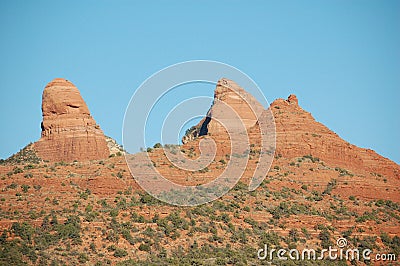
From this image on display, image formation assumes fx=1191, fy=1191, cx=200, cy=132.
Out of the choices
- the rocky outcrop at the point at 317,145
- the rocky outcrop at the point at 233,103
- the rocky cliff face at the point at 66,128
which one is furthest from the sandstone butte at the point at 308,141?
the rocky cliff face at the point at 66,128

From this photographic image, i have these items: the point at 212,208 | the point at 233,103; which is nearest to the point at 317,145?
the point at 233,103

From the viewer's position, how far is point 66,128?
125 meters

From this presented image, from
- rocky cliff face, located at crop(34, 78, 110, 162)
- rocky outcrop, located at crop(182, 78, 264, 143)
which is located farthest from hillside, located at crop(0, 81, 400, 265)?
rocky outcrop, located at crop(182, 78, 264, 143)

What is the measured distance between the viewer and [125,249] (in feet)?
310

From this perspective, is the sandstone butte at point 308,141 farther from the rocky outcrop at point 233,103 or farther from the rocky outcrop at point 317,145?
the rocky outcrop at point 233,103

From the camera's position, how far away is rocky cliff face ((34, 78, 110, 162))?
406 feet

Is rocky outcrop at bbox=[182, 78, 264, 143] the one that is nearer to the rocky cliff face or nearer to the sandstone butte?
the sandstone butte

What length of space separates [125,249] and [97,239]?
2.42m

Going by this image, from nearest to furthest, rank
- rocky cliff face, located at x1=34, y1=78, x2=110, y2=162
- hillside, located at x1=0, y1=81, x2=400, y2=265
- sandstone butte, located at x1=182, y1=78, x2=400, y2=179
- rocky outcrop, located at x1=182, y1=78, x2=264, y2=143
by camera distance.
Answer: hillside, located at x1=0, y1=81, x2=400, y2=265 < sandstone butte, located at x1=182, y1=78, x2=400, y2=179 < rocky cliff face, located at x1=34, y1=78, x2=110, y2=162 < rocky outcrop, located at x1=182, y1=78, x2=264, y2=143

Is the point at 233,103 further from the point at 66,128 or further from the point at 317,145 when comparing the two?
the point at 66,128

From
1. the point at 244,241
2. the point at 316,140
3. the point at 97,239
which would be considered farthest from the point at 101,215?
the point at 316,140

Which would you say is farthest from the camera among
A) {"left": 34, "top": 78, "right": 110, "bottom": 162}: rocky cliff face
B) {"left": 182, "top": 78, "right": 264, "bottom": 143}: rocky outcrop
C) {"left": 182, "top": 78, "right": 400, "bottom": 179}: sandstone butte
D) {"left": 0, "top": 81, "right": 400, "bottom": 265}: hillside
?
{"left": 182, "top": 78, "right": 264, "bottom": 143}: rocky outcrop

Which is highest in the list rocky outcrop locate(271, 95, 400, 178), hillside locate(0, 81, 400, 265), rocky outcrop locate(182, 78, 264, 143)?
rocky outcrop locate(182, 78, 264, 143)

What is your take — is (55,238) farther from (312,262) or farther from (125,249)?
(312,262)
